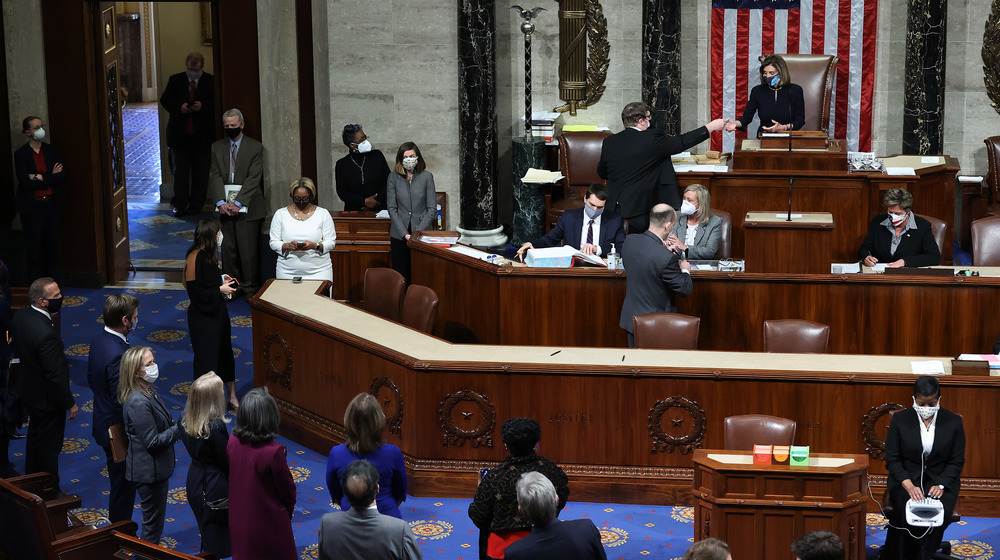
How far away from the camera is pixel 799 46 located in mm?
13742

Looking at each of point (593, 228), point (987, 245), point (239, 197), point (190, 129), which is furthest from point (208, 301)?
point (190, 129)

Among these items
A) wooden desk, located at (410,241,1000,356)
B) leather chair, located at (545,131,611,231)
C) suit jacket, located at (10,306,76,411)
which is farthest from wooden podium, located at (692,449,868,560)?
leather chair, located at (545,131,611,231)

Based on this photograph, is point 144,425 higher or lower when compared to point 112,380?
lower

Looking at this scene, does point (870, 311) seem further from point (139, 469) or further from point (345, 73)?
point (345, 73)

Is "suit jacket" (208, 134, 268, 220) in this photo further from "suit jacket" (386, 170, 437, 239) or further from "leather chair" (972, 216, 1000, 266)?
"leather chair" (972, 216, 1000, 266)

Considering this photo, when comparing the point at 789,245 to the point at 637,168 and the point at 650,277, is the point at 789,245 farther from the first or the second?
the point at 650,277

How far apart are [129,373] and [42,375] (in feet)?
4.27

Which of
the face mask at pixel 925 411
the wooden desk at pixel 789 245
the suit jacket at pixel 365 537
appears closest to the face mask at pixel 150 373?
the suit jacket at pixel 365 537

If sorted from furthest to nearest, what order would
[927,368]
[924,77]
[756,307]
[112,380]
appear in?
[924,77]
[756,307]
[927,368]
[112,380]

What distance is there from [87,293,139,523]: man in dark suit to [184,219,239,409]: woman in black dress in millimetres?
1580

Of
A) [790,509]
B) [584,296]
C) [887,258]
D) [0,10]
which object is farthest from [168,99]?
[790,509]

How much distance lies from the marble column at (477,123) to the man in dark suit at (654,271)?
13.9 feet

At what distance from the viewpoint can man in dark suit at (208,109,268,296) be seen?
1205 cm

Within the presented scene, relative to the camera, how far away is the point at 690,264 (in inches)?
364
